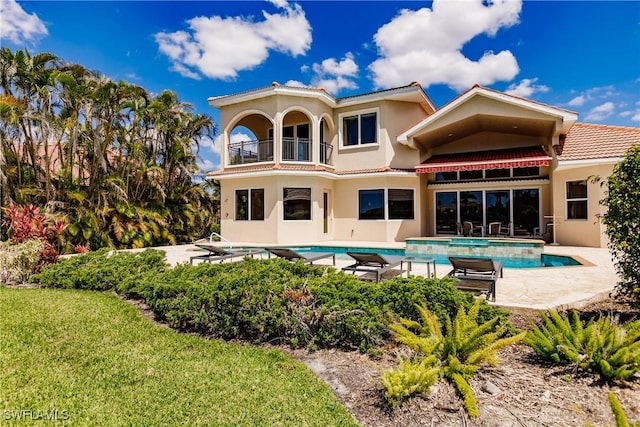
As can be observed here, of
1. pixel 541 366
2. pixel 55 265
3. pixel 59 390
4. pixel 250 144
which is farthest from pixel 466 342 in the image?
pixel 250 144

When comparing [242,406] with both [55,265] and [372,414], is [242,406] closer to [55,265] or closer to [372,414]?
[372,414]

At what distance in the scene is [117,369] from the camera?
7195 millimetres

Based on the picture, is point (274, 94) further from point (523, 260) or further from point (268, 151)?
point (523, 260)

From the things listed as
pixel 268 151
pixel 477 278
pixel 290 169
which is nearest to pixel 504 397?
pixel 477 278

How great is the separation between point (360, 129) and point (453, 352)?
26.8 meters

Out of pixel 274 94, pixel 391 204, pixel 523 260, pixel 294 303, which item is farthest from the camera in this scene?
pixel 391 204

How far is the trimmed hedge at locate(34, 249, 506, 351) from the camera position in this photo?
849cm

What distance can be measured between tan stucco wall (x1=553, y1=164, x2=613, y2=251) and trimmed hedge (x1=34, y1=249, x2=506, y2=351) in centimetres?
2074

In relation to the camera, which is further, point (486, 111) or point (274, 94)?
point (274, 94)

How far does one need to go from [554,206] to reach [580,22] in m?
12.0

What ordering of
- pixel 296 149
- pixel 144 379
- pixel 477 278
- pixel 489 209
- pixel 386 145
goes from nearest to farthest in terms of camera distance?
pixel 144 379, pixel 477 278, pixel 489 209, pixel 386 145, pixel 296 149

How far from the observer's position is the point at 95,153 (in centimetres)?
2669

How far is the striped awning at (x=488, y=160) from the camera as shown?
24969mm

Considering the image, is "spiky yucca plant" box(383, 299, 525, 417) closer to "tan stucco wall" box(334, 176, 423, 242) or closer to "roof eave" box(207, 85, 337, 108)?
"tan stucco wall" box(334, 176, 423, 242)
